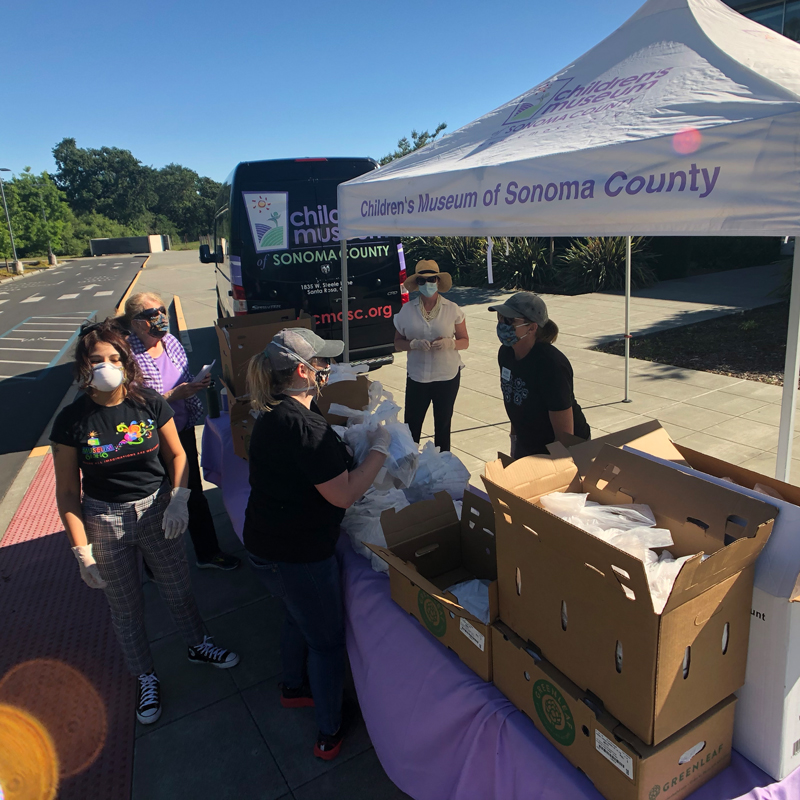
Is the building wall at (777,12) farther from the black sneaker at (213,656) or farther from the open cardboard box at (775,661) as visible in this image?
the black sneaker at (213,656)

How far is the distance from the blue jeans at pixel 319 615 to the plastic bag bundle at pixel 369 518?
0.14m

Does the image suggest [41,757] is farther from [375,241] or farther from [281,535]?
[375,241]

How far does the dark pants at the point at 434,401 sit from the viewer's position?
4.26 meters

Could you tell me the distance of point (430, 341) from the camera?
414cm

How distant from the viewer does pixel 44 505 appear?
5.06 meters

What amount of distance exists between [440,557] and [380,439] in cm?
56

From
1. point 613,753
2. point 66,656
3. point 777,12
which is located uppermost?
point 777,12

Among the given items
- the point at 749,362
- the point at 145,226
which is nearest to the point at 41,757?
the point at 749,362

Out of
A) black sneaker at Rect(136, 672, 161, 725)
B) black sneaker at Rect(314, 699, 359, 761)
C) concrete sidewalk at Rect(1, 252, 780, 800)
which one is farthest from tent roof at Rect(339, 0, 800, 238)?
black sneaker at Rect(136, 672, 161, 725)

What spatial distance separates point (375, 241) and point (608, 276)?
897cm

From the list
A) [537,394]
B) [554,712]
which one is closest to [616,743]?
[554,712]

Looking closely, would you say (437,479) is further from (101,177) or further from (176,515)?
(101,177)

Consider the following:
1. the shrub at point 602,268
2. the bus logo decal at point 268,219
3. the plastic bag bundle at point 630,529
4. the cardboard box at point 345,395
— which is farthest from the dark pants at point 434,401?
the shrub at point 602,268

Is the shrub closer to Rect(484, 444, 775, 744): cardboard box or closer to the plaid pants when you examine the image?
the plaid pants
